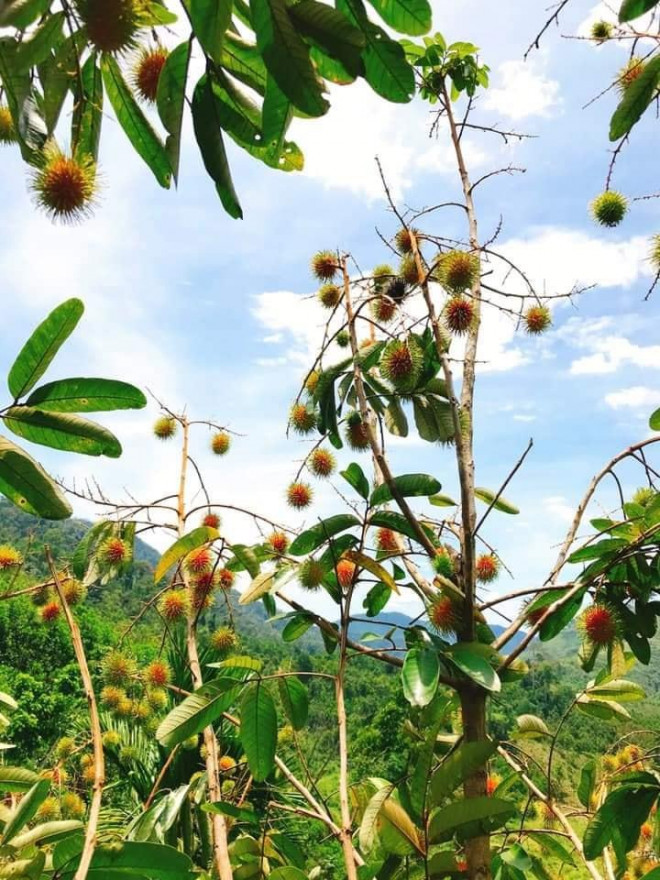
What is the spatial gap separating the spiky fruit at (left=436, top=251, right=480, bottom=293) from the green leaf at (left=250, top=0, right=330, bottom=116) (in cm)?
94

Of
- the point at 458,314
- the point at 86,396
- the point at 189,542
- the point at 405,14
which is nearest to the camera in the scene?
the point at 405,14

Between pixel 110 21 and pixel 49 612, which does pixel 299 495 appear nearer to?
pixel 49 612

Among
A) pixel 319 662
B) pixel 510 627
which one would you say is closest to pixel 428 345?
pixel 510 627

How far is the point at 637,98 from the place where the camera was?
108 cm

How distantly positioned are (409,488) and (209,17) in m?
0.82

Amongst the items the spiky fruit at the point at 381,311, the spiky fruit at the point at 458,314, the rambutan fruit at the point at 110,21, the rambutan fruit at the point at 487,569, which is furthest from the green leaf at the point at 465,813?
the spiky fruit at the point at 381,311

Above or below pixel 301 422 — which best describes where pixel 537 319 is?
above

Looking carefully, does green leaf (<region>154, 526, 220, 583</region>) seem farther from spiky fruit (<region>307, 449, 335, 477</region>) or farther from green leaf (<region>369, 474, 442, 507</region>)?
spiky fruit (<region>307, 449, 335, 477</region>)

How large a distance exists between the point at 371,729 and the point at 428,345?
60.3 ft

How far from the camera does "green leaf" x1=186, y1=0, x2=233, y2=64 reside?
0.61 m

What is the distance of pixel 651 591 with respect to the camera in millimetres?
1322

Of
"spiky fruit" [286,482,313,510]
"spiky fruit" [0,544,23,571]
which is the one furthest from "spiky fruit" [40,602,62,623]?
"spiky fruit" [286,482,313,510]

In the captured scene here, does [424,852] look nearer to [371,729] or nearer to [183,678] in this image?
[183,678]

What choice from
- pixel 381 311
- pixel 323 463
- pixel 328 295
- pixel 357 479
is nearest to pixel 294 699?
pixel 357 479
